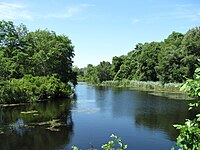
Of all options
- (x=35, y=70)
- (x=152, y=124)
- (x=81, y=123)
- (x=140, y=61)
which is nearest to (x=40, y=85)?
(x=35, y=70)

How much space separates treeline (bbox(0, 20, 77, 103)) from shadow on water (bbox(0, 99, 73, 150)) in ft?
27.1

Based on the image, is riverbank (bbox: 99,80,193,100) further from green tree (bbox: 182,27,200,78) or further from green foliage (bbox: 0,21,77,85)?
green foliage (bbox: 0,21,77,85)

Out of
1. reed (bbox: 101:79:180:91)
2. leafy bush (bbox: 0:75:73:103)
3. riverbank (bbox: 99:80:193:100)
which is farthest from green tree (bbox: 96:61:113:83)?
leafy bush (bbox: 0:75:73:103)

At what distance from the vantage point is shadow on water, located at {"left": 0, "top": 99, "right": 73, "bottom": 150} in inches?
605

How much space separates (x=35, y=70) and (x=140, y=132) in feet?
96.7

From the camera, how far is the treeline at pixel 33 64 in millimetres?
33812

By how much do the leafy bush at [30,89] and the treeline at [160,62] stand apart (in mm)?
19818

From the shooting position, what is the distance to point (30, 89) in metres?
34.5

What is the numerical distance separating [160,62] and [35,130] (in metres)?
40.9

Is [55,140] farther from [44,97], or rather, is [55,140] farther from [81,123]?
[44,97]

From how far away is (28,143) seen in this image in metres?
15.6

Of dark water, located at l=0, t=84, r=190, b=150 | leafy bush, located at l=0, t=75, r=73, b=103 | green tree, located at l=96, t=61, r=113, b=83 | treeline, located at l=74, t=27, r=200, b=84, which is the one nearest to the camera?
dark water, located at l=0, t=84, r=190, b=150

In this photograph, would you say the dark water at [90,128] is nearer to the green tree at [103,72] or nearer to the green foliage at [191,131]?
the green foliage at [191,131]

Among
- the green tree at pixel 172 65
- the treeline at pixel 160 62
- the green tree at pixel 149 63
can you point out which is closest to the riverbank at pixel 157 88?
the treeline at pixel 160 62
